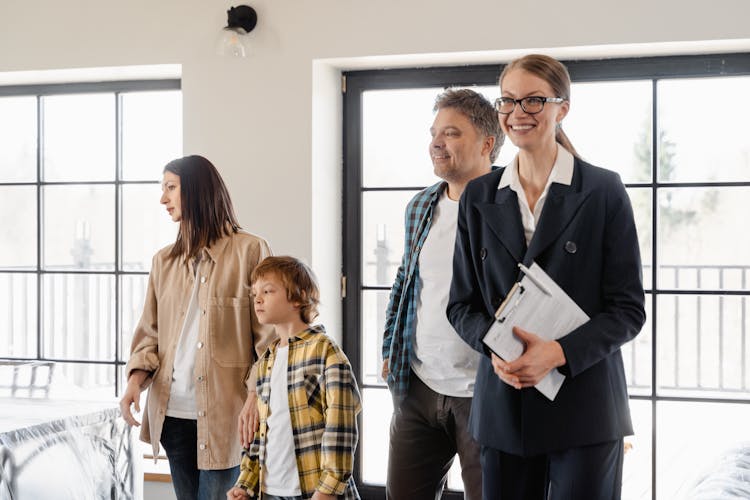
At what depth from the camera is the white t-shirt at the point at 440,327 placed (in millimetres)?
2020

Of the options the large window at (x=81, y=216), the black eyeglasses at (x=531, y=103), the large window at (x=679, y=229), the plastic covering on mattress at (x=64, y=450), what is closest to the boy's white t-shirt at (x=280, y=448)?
the plastic covering on mattress at (x=64, y=450)

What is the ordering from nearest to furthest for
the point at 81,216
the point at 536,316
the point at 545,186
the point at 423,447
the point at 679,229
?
the point at 536,316 → the point at 545,186 → the point at 423,447 → the point at 679,229 → the point at 81,216

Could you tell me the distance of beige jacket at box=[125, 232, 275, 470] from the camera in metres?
2.16

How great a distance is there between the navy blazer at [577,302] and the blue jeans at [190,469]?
0.86 m

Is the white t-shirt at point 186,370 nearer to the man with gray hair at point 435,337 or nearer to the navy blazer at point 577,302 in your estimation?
the man with gray hair at point 435,337

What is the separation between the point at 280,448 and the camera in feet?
6.58

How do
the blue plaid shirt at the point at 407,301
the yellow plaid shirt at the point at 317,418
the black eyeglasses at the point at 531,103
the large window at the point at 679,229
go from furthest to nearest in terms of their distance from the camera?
the large window at the point at 679,229
the blue plaid shirt at the point at 407,301
the yellow plaid shirt at the point at 317,418
the black eyeglasses at the point at 531,103

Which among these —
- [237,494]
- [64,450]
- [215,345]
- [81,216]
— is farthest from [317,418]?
[81,216]

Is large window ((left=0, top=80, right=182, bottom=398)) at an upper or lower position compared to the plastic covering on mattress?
upper

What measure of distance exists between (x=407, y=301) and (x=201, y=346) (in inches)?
21.7

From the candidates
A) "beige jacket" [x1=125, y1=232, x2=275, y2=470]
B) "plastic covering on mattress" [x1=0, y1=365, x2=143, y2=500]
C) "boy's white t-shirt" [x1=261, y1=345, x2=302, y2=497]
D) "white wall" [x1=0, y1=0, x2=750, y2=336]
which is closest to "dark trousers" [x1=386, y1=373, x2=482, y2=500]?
"boy's white t-shirt" [x1=261, y1=345, x2=302, y2=497]

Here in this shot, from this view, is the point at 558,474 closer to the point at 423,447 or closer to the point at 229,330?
the point at 423,447

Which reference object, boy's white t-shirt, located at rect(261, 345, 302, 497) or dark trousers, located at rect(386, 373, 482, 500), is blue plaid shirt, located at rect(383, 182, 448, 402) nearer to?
dark trousers, located at rect(386, 373, 482, 500)

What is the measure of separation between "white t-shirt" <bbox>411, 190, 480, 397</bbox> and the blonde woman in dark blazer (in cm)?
40
